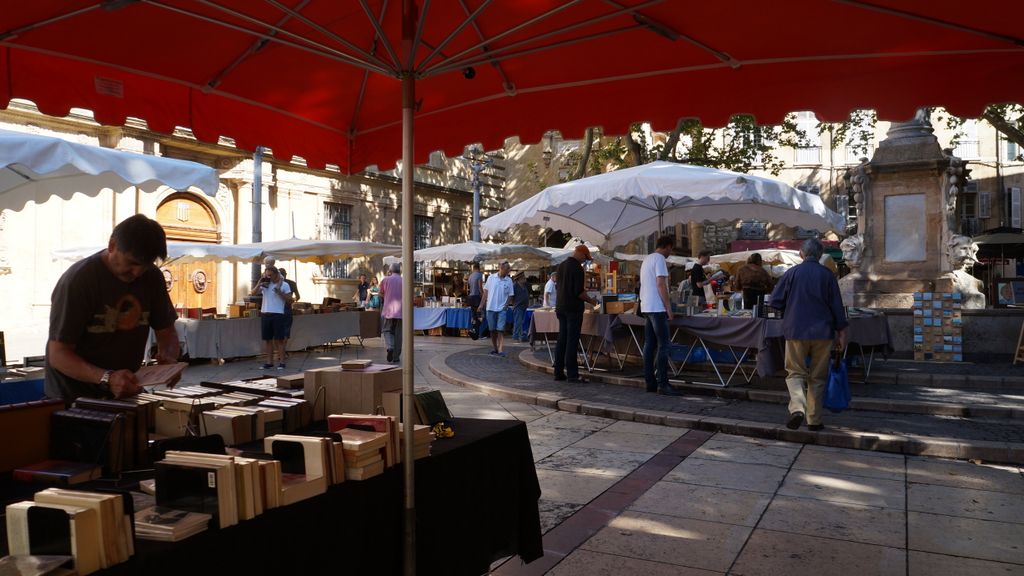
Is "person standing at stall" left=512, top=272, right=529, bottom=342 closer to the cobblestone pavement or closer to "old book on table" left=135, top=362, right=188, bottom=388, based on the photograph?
the cobblestone pavement

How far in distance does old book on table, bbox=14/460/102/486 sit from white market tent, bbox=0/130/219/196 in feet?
10.0

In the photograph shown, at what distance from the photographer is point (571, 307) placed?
9.96 metres

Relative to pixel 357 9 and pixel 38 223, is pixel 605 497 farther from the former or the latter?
pixel 38 223

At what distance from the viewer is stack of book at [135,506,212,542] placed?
182 centimetres

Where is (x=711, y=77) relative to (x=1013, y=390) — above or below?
above

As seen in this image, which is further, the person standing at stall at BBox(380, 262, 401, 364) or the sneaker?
the person standing at stall at BBox(380, 262, 401, 364)

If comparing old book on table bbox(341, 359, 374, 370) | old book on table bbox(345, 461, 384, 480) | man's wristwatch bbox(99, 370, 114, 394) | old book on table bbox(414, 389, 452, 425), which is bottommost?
old book on table bbox(345, 461, 384, 480)

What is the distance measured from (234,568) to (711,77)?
3495mm

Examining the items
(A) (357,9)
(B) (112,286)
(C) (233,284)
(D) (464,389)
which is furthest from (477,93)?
(C) (233,284)

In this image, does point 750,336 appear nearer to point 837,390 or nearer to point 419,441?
point 837,390

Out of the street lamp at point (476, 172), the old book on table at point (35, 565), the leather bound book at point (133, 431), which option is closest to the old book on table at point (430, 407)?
the leather bound book at point (133, 431)

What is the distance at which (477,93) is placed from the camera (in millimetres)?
4559

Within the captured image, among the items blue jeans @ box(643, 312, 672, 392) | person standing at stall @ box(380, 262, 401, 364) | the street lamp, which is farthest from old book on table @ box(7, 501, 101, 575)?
the street lamp

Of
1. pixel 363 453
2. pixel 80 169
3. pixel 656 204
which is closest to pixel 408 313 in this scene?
pixel 363 453
